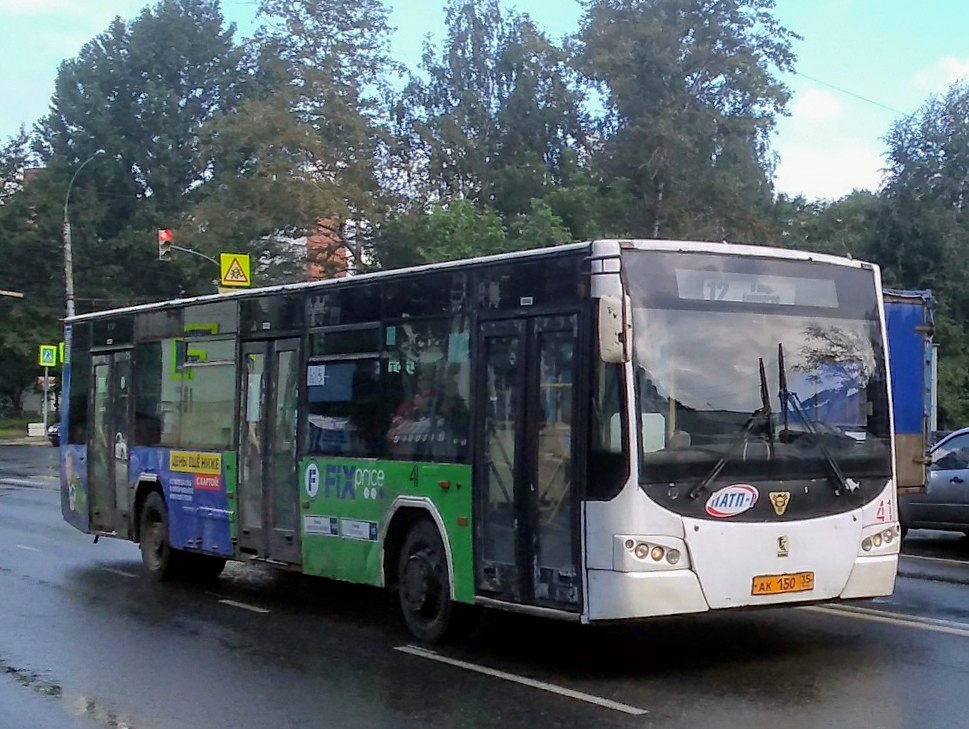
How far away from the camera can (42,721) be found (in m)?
7.66

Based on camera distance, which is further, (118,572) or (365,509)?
(118,572)

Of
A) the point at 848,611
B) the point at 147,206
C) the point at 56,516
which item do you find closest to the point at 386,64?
the point at 147,206

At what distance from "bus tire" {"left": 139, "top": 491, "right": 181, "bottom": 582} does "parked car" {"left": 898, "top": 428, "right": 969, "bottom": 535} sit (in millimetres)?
8609

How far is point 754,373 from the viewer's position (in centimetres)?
851

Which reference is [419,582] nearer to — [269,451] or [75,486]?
[269,451]

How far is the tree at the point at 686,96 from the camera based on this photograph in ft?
156

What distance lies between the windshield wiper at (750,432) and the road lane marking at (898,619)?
1606 mm

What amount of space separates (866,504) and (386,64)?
42.2m

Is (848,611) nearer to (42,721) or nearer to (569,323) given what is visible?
(569,323)

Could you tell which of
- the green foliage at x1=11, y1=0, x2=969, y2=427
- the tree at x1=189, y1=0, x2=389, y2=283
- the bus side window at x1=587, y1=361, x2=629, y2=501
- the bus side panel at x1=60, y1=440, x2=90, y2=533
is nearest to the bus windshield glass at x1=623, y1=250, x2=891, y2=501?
the bus side window at x1=587, y1=361, x2=629, y2=501

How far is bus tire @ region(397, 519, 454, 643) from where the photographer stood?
9.55 metres

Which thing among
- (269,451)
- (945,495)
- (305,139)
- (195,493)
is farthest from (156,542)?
(305,139)

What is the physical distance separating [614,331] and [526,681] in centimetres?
238

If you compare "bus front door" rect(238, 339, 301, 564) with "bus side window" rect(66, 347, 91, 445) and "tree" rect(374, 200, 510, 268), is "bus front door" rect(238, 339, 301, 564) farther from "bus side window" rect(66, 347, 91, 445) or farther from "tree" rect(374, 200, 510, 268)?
"tree" rect(374, 200, 510, 268)
